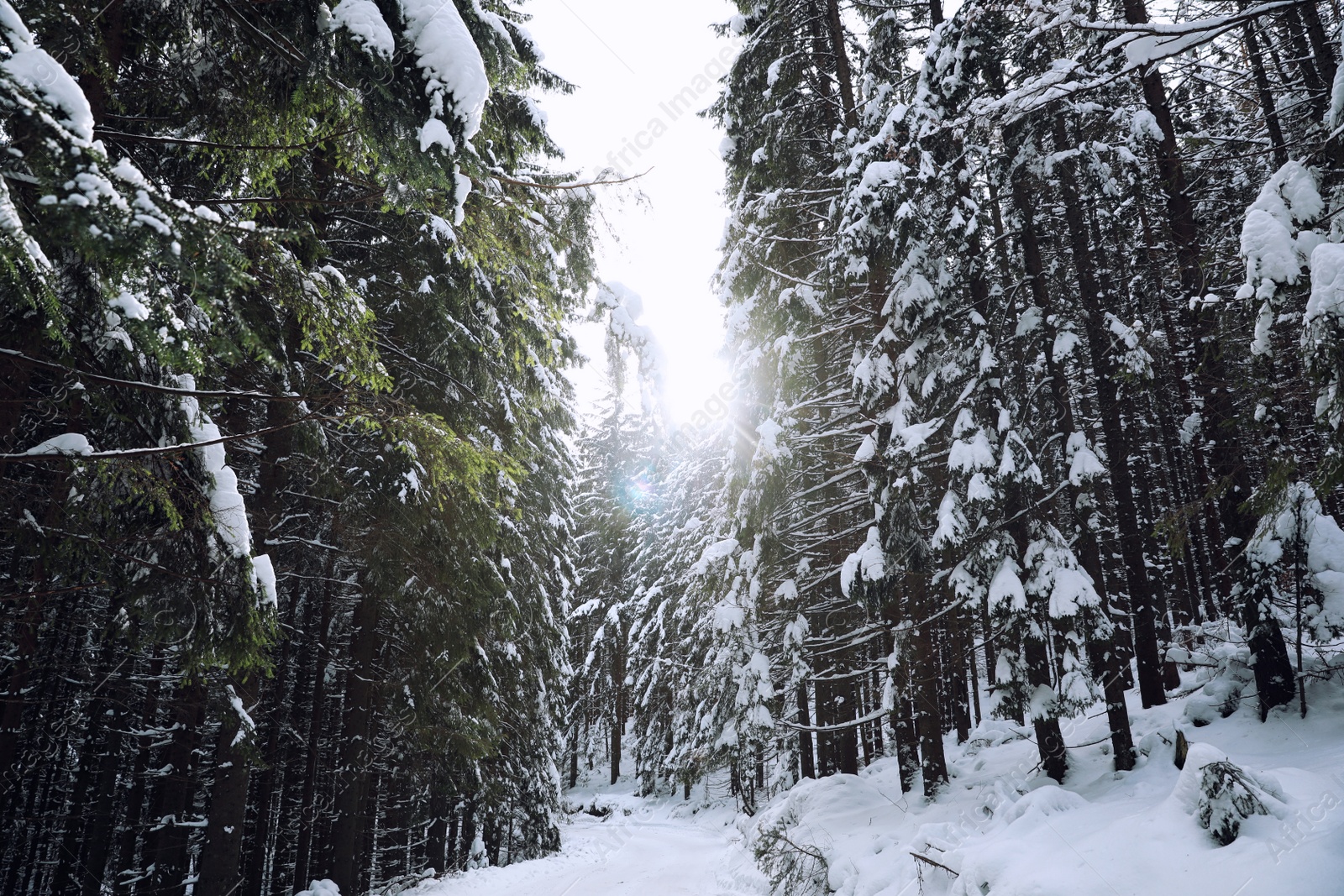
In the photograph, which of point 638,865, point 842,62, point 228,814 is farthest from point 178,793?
point 842,62

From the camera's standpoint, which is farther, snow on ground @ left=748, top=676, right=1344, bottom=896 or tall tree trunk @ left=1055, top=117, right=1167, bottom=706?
tall tree trunk @ left=1055, top=117, right=1167, bottom=706

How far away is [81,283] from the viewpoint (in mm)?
3662

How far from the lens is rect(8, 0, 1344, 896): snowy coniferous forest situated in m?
4.14

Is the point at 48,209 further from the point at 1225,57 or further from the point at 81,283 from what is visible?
the point at 1225,57

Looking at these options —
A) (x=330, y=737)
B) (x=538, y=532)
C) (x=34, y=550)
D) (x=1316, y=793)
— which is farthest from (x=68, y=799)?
(x=1316, y=793)

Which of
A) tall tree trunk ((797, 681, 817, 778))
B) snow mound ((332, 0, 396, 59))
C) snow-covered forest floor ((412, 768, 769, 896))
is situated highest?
snow mound ((332, 0, 396, 59))

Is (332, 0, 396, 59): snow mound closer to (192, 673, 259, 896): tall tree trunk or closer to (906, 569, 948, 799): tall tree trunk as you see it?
(192, 673, 259, 896): tall tree trunk

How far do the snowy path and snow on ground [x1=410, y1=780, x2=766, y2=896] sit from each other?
16mm

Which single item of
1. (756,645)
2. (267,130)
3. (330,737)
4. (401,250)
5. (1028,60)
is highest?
(1028,60)

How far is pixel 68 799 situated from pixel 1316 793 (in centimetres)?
2576

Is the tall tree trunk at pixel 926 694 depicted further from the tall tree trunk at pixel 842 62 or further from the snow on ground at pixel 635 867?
the tall tree trunk at pixel 842 62

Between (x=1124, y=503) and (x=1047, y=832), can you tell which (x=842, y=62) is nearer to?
(x=1124, y=503)

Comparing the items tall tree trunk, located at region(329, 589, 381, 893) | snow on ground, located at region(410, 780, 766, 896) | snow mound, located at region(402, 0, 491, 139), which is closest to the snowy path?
snow on ground, located at region(410, 780, 766, 896)

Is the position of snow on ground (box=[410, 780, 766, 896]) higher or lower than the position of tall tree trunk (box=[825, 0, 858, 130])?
lower
